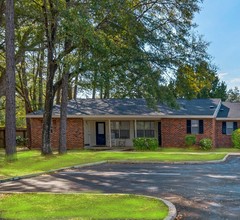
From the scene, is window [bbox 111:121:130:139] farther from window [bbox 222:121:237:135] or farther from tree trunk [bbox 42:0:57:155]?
tree trunk [bbox 42:0:57:155]

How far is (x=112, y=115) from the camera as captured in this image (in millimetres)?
27344

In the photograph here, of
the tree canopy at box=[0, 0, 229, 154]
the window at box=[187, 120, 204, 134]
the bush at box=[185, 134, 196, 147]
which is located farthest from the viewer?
the window at box=[187, 120, 204, 134]

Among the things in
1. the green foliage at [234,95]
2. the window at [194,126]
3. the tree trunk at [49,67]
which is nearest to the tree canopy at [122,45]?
the tree trunk at [49,67]

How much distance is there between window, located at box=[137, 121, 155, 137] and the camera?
28.2 m

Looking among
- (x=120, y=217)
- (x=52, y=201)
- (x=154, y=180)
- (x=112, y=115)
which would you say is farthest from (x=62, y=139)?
(x=120, y=217)

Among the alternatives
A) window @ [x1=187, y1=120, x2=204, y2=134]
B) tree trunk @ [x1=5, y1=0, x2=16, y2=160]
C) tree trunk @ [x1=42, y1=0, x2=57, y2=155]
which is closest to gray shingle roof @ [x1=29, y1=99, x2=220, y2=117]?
window @ [x1=187, y1=120, x2=204, y2=134]

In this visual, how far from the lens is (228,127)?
27.2 meters

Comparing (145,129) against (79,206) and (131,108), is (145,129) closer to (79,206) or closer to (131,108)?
(131,108)

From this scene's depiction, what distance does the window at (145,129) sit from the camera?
2825cm

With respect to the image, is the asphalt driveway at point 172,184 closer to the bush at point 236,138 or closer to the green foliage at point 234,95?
the bush at point 236,138

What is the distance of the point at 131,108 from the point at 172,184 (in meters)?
17.7

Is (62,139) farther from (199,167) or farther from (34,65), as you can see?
(34,65)

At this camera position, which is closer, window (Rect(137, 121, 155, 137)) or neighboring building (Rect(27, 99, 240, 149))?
neighboring building (Rect(27, 99, 240, 149))

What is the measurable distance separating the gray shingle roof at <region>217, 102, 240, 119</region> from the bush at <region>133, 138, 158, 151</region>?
5.89 m
